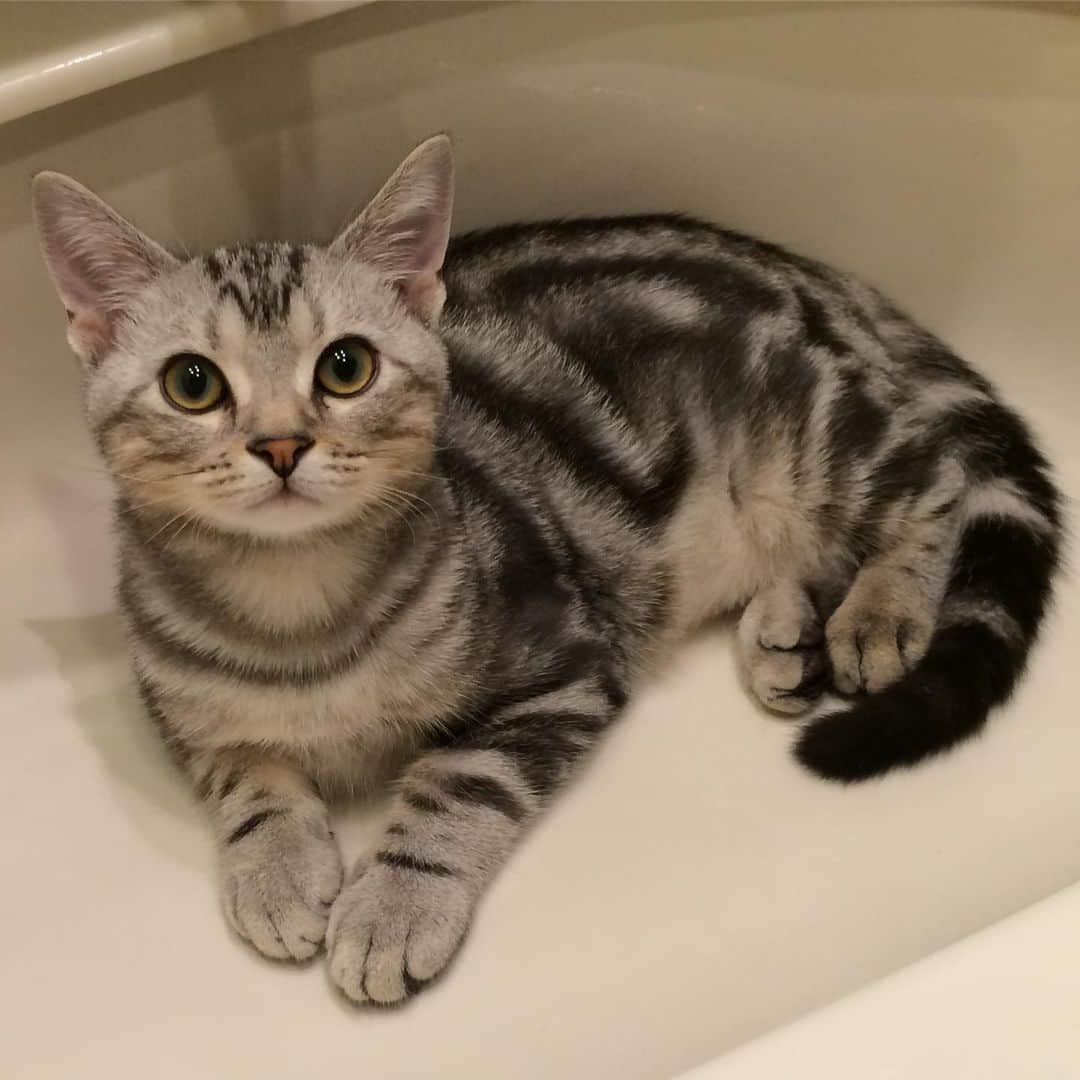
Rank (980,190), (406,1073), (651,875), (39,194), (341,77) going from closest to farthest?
(39,194)
(406,1073)
(651,875)
(341,77)
(980,190)

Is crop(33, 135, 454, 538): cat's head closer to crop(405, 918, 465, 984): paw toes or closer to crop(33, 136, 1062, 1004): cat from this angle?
crop(33, 136, 1062, 1004): cat

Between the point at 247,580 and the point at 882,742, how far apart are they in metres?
0.61

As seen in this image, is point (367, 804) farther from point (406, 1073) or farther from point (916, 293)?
point (916, 293)

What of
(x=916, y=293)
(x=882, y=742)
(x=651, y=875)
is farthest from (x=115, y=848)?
(x=916, y=293)

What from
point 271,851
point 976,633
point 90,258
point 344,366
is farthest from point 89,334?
point 976,633

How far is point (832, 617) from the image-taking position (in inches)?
50.4

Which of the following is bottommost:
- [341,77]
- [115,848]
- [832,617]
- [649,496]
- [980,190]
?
[115,848]

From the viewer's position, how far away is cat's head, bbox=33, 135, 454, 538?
89 centimetres

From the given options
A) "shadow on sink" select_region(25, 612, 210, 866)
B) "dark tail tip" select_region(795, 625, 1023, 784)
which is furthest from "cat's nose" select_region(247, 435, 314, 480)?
"dark tail tip" select_region(795, 625, 1023, 784)

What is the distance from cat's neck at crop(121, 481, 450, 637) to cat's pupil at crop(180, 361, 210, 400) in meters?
0.11

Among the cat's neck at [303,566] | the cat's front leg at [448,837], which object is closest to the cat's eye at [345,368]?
the cat's neck at [303,566]

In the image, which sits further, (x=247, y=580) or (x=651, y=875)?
(x=651, y=875)

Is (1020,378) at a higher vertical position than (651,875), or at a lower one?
higher

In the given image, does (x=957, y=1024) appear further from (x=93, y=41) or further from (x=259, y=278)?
(x=93, y=41)
